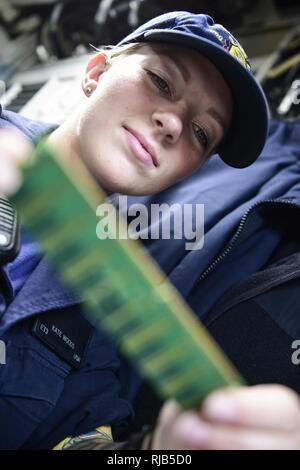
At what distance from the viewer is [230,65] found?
2.39 ft

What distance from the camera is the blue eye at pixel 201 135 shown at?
2.51 ft

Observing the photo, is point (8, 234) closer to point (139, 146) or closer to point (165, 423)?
point (139, 146)

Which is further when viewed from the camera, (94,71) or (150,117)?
(94,71)

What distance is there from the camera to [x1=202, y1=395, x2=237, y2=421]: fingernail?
1.15 ft

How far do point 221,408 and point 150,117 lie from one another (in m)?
0.47

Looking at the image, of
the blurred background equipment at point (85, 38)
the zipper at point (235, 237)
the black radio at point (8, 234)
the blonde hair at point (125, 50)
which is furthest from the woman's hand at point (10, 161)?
the blurred background equipment at point (85, 38)

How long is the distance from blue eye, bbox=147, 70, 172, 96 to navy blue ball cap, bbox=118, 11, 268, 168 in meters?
0.06

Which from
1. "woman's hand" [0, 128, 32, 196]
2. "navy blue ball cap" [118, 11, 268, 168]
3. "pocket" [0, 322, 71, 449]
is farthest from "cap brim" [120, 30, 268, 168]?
"pocket" [0, 322, 71, 449]

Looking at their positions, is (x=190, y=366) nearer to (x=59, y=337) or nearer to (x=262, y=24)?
(x=59, y=337)

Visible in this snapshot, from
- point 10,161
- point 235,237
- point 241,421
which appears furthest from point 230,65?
point 241,421

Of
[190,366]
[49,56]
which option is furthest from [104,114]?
[49,56]

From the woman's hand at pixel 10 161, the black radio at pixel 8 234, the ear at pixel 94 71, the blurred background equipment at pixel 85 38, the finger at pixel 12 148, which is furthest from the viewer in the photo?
the blurred background equipment at pixel 85 38

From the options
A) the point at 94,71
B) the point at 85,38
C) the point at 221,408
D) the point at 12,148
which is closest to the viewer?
the point at 221,408

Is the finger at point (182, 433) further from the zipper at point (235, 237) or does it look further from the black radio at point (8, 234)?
the zipper at point (235, 237)
